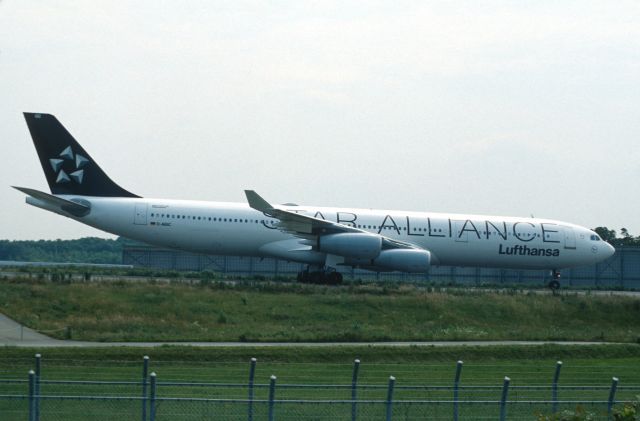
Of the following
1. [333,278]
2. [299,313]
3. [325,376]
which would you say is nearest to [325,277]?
[333,278]

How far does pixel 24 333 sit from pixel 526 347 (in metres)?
13.0

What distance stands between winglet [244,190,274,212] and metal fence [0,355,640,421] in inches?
757

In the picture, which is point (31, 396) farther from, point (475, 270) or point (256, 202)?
point (475, 270)

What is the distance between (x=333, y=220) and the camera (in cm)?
4100

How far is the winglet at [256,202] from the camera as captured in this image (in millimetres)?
36938

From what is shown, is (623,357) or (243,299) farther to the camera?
→ (243,299)

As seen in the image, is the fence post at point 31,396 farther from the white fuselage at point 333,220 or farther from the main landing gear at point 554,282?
the main landing gear at point 554,282

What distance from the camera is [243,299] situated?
3322cm

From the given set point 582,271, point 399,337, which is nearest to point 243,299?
point 399,337

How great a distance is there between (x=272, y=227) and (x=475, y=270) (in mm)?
24094

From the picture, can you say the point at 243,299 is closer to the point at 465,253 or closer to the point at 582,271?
the point at 465,253

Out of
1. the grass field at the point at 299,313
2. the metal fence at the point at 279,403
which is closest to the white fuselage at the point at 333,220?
the grass field at the point at 299,313

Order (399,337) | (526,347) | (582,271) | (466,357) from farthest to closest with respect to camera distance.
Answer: (582,271) < (399,337) < (526,347) < (466,357)

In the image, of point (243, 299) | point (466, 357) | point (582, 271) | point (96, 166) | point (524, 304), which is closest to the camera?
point (466, 357)
